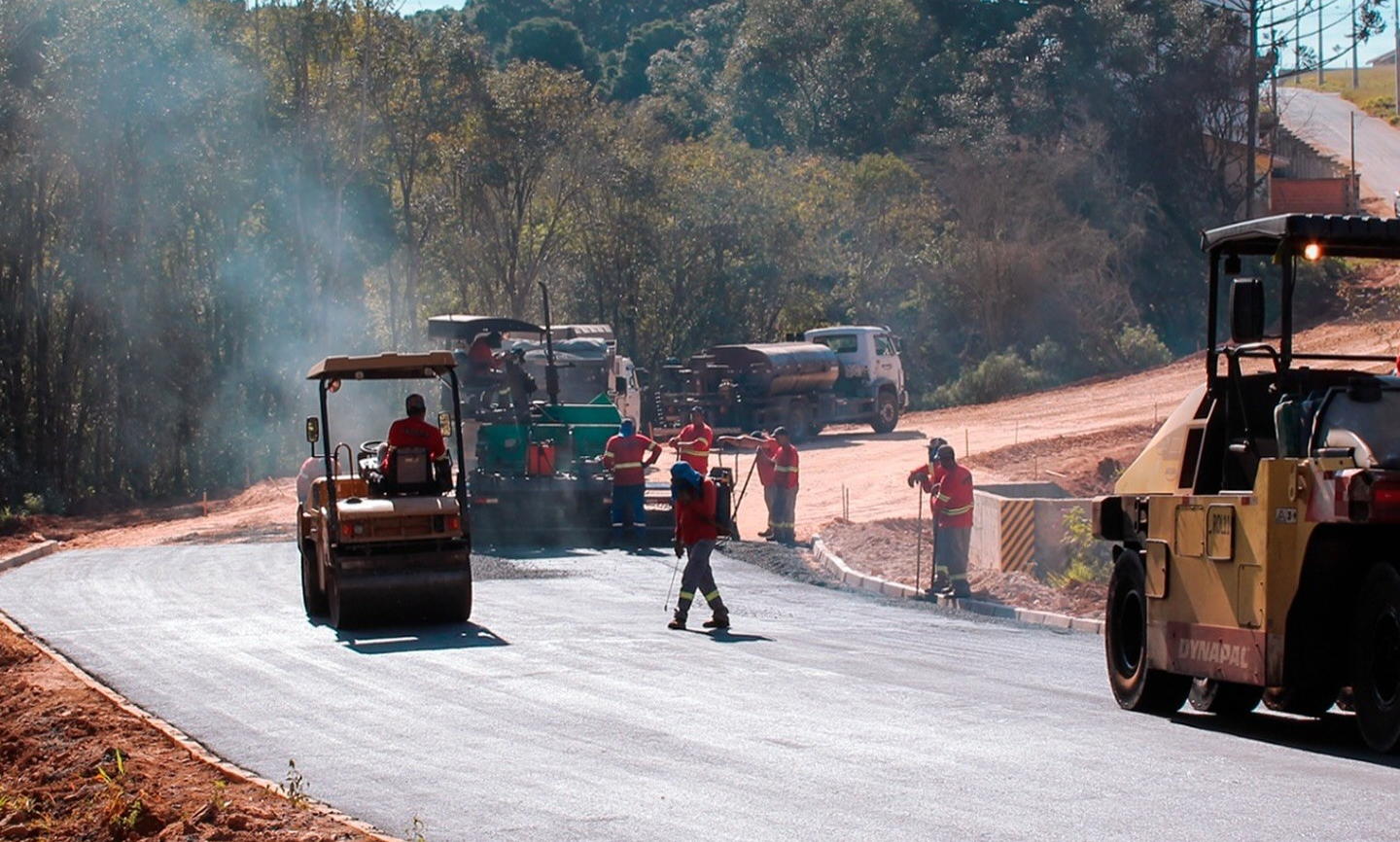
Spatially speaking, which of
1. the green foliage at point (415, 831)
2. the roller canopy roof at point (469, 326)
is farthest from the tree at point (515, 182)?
the green foliage at point (415, 831)

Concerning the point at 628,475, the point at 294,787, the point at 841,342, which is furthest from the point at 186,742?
the point at 841,342

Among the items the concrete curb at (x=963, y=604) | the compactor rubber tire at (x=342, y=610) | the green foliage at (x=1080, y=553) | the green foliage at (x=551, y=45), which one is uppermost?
the green foliage at (x=551, y=45)

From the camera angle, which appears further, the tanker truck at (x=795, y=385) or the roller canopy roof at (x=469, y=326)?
the tanker truck at (x=795, y=385)

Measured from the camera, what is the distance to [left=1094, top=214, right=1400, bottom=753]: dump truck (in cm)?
871

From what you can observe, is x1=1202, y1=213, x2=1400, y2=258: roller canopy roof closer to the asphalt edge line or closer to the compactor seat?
the asphalt edge line

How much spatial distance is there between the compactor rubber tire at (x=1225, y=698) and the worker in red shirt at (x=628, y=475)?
1209 centimetres

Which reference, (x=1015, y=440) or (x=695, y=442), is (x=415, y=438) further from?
(x=1015, y=440)

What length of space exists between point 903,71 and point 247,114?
31207 mm

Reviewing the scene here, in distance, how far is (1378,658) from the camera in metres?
8.69

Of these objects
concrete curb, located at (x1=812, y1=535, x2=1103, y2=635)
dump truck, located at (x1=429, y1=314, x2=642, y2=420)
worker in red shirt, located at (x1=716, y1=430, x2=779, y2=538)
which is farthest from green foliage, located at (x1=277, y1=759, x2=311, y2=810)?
dump truck, located at (x1=429, y1=314, x2=642, y2=420)

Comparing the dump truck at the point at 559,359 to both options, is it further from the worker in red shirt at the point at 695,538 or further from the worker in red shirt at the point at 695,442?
the worker in red shirt at the point at 695,538

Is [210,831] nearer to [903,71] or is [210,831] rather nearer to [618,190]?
[618,190]

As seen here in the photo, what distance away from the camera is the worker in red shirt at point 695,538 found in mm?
15641

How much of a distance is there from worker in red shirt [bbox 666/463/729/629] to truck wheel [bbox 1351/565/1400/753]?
24.6ft
